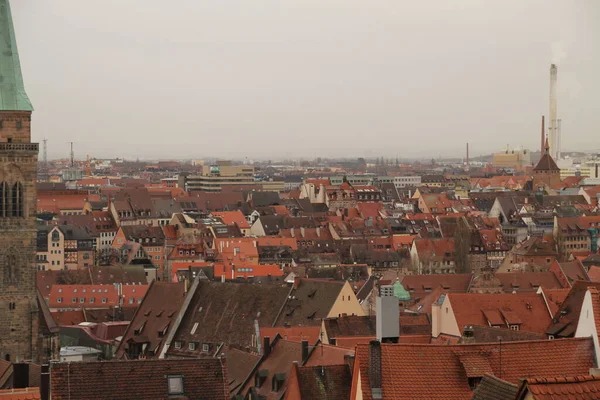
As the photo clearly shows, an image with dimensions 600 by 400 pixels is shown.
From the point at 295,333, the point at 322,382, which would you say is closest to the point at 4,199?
the point at 295,333

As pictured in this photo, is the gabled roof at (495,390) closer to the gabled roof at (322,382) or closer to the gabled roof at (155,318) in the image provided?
the gabled roof at (322,382)

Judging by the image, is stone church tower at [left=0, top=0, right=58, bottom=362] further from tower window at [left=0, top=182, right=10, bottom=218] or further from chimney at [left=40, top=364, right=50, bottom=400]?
chimney at [left=40, top=364, right=50, bottom=400]

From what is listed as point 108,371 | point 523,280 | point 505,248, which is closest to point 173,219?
point 505,248

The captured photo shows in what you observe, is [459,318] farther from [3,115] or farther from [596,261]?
[596,261]

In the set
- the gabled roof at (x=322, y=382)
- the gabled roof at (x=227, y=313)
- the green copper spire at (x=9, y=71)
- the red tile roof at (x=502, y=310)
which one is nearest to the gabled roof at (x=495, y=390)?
the gabled roof at (x=322, y=382)

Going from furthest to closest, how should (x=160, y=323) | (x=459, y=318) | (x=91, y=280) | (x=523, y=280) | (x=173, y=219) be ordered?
(x=173, y=219), (x=91, y=280), (x=523, y=280), (x=160, y=323), (x=459, y=318)

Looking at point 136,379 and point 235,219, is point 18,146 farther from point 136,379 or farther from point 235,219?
point 235,219
